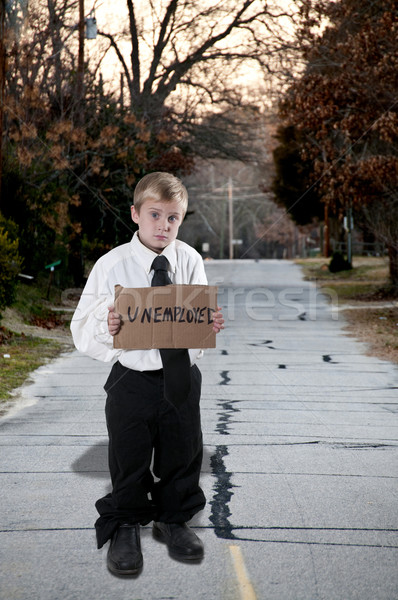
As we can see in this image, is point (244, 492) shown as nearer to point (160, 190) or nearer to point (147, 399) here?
point (147, 399)

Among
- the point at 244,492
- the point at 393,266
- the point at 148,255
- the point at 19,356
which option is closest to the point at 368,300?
the point at 393,266

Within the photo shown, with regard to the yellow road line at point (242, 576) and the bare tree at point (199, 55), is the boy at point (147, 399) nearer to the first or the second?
the yellow road line at point (242, 576)

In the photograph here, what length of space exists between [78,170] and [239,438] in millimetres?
15340

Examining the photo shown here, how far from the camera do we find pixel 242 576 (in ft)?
12.0

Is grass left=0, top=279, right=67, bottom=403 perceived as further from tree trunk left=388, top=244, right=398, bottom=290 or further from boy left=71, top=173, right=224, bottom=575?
tree trunk left=388, top=244, right=398, bottom=290

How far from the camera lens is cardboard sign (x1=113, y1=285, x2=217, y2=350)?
3.77 metres

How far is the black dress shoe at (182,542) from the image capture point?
3850 millimetres

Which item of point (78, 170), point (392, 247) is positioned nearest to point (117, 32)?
point (78, 170)

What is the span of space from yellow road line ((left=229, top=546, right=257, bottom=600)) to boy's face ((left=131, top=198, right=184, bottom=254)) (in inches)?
57.3

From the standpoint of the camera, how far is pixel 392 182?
19250 mm

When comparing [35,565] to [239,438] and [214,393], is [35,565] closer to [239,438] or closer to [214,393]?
[239,438]

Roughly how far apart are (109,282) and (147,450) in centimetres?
78

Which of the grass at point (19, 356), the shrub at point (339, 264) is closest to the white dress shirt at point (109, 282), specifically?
the grass at point (19, 356)

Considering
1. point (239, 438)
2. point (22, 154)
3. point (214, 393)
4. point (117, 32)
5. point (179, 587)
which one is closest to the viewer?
point (179, 587)
